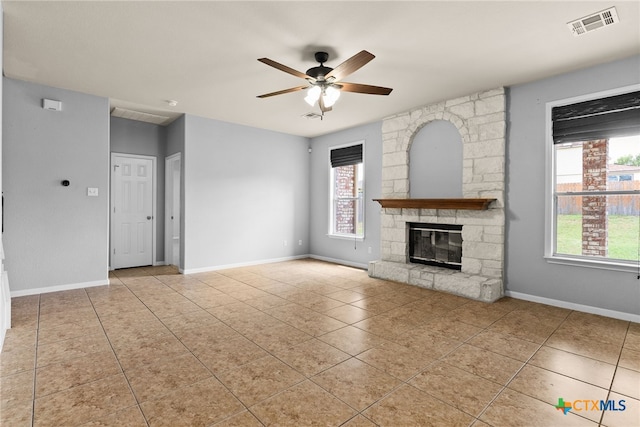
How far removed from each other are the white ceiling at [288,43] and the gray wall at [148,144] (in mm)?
1556

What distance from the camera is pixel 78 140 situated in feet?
15.0

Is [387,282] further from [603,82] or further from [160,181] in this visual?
[160,181]

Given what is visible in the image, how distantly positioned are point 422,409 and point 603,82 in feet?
13.0

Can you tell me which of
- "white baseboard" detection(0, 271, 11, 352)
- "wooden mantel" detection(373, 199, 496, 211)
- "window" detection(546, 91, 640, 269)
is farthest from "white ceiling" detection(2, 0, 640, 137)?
"white baseboard" detection(0, 271, 11, 352)

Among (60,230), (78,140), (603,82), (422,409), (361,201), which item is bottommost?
(422,409)

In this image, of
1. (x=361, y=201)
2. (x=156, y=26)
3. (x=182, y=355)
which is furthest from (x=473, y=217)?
(x=156, y=26)

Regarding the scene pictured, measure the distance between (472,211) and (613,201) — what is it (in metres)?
1.49

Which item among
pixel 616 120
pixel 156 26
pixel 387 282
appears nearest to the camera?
pixel 156 26

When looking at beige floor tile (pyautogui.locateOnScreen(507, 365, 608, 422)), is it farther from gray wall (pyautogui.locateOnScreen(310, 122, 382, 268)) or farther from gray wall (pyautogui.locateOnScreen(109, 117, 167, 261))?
gray wall (pyautogui.locateOnScreen(109, 117, 167, 261))

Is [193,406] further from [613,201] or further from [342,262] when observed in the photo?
[342,262]

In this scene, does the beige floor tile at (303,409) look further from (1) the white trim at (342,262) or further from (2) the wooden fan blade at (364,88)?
(1) the white trim at (342,262)

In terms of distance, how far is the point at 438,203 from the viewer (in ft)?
15.6

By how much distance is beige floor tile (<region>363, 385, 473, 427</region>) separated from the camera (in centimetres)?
184

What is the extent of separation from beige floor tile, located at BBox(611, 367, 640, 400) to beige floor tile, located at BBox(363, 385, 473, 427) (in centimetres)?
119
